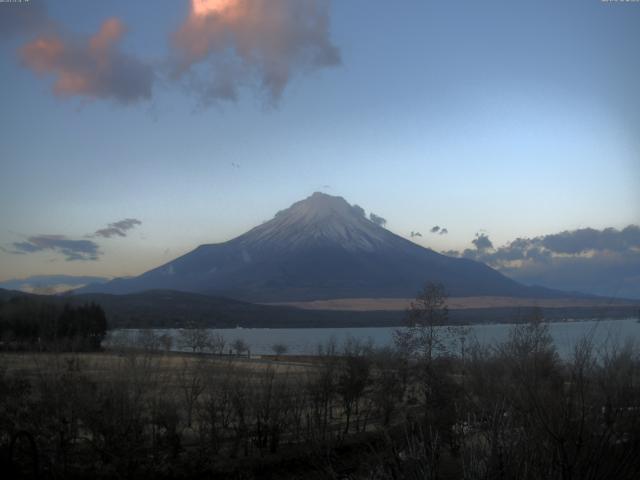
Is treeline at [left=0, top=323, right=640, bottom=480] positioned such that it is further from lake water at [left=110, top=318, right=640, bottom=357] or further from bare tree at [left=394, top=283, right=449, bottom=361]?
bare tree at [left=394, top=283, right=449, bottom=361]

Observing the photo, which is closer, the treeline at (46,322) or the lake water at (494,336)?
the lake water at (494,336)

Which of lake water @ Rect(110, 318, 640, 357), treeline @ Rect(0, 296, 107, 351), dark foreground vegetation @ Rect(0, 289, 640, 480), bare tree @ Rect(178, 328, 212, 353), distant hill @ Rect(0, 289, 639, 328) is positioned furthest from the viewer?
distant hill @ Rect(0, 289, 639, 328)

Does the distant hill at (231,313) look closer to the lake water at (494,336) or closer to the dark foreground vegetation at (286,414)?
the lake water at (494,336)

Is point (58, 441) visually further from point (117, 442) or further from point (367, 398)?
point (367, 398)

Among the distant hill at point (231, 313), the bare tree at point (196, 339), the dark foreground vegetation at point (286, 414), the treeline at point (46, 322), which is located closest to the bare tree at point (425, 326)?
the dark foreground vegetation at point (286, 414)

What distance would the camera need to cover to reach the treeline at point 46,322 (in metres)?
56.3

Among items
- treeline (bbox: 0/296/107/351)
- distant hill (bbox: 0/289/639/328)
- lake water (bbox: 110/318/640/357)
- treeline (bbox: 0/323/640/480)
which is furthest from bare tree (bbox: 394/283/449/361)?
distant hill (bbox: 0/289/639/328)

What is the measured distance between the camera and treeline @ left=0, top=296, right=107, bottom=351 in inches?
2217

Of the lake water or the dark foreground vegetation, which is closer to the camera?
the dark foreground vegetation

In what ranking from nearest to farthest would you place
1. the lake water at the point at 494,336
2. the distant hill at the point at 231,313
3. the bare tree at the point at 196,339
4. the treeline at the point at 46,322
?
the lake water at the point at 494,336
the treeline at the point at 46,322
the bare tree at the point at 196,339
the distant hill at the point at 231,313

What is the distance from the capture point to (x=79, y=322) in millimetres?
64000

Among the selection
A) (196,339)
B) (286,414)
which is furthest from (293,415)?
(196,339)

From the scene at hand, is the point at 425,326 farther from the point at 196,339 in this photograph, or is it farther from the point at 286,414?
the point at 196,339

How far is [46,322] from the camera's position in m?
59.0
